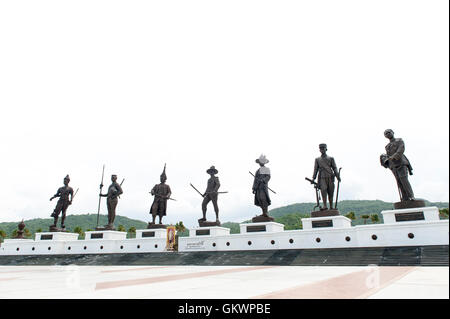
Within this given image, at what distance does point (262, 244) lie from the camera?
13969mm

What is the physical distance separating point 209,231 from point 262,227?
2920mm

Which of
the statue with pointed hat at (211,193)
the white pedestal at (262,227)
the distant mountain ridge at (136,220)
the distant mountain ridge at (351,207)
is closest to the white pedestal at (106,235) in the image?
the statue with pointed hat at (211,193)

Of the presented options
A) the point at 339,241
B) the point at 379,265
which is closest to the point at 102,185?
the point at 339,241

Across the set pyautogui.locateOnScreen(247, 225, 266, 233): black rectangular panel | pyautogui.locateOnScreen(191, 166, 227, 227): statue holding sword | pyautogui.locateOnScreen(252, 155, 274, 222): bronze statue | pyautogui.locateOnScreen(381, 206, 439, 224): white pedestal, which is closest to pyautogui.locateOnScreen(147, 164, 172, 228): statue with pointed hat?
pyautogui.locateOnScreen(191, 166, 227, 227): statue holding sword

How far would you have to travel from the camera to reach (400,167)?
12.0 metres

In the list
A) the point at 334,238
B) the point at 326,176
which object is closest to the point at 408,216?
the point at 334,238

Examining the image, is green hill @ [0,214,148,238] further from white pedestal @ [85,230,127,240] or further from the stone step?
the stone step

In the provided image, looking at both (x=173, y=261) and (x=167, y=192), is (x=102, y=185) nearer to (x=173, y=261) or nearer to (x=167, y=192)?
(x=167, y=192)

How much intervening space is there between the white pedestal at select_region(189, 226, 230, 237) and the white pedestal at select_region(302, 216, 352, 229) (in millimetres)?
4527

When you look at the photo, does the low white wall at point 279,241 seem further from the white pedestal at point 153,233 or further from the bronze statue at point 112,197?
the bronze statue at point 112,197

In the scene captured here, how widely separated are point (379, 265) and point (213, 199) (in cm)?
958

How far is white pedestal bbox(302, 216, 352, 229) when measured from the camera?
12883 mm

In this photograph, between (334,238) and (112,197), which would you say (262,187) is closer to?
(334,238)

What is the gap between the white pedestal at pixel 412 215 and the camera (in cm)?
1091
